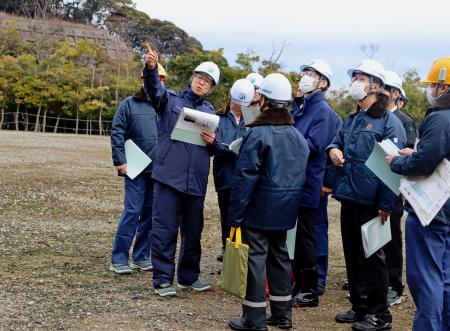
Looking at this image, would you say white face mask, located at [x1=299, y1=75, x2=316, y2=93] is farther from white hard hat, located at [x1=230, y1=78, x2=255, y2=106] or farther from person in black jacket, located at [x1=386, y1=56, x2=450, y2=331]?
person in black jacket, located at [x1=386, y1=56, x2=450, y2=331]

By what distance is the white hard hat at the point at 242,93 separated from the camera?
667 cm

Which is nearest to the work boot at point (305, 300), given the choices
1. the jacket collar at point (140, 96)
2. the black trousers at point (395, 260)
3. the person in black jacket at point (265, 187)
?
the person in black jacket at point (265, 187)

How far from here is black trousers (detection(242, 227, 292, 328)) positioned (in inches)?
198

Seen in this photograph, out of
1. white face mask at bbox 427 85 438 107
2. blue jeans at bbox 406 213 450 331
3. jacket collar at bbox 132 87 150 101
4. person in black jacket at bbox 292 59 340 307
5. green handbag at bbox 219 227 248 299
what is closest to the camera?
blue jeans at bbox 406 213 450 331

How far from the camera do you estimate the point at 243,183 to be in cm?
491

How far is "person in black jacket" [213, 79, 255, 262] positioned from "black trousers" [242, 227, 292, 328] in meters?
1.50

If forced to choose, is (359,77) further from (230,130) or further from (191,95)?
(230,130)

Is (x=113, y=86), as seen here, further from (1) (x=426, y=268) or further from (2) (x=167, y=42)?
(1) (x=426, y=268)

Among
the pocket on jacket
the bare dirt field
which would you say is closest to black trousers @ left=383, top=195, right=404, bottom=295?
the bare dirt field

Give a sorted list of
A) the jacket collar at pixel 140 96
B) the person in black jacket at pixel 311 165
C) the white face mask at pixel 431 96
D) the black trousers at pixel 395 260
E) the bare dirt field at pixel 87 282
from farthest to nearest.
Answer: the jacket collar at pixel 140 96
the black trousers at pixel 395 260
the person in black jacket at pixel 311 165
the bare dirt field at pixel 87 282
the white face mask at pixel 431 96

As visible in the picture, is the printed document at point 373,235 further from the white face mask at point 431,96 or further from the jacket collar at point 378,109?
the white face mask at point 431,96

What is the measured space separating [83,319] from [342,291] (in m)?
3.09

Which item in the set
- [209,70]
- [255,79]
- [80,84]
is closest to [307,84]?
[209,70]

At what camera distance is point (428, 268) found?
441 cm
